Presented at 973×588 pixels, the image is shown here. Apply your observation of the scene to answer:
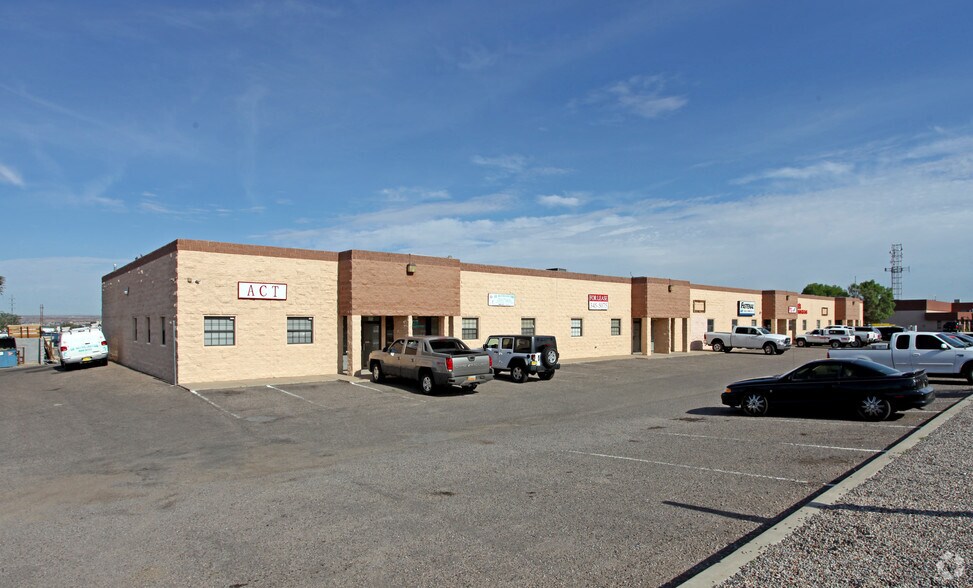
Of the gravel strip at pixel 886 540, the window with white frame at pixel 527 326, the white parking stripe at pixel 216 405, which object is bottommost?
the white parking stripe at pixel 216 405

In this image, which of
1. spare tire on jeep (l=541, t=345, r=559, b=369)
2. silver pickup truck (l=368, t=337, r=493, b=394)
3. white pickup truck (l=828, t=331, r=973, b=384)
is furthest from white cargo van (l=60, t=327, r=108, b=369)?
white pickup truck (l=828, t=331, r=973, b=384)

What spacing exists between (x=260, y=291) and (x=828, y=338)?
4774 cm

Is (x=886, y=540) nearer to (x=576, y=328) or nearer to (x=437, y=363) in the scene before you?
(x=437, y=363)

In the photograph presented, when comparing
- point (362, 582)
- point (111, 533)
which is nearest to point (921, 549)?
point (362, 582)

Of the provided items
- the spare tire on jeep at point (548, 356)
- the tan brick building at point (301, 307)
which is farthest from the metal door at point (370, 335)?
the spare tire on jeep at point (548, 356)

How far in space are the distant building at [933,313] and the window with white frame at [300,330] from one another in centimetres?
8881

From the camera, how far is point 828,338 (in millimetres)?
50844

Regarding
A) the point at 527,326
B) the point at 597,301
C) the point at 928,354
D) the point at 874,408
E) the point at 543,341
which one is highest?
the point at 597,301

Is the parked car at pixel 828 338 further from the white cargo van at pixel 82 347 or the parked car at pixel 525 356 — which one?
the white cargo van at pixel 82 347

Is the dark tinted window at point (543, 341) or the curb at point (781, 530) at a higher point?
the dark tinted window at point (543, 341)

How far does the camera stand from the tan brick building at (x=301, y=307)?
20.3m

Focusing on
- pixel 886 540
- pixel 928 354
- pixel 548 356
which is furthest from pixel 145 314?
pixel 928 354

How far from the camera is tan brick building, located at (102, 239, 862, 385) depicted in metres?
20.3

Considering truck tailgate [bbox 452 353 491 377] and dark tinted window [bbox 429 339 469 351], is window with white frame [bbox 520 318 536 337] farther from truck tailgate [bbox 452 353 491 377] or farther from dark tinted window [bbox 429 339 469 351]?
truck tailgate [bbox 452 353 491 377]
